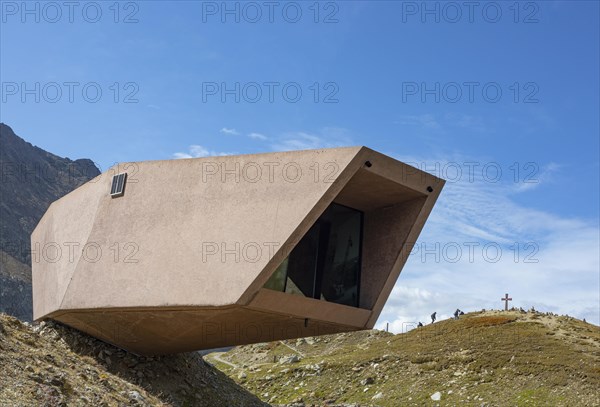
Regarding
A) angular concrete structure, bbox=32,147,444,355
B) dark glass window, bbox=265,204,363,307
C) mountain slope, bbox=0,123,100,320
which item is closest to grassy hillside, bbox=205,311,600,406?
dark glass window, bbox=265,204,363,307

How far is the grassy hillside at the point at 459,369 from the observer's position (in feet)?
112

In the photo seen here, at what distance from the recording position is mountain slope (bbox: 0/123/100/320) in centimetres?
9038

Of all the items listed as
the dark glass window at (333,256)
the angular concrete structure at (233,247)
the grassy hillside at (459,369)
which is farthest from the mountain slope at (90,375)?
the grassy hillside at (459,369)

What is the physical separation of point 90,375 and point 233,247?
5183 mm

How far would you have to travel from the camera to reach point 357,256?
2002 centimetres

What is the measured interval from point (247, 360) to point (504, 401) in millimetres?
29257

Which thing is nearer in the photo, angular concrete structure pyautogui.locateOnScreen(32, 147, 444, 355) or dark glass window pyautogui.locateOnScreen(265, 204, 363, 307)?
angular concrete structure pyautogui.locateOnScreen(32, 147, 444, 355)

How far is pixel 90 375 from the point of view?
1708 centimetres

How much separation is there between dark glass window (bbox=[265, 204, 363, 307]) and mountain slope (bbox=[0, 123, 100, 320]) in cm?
7600

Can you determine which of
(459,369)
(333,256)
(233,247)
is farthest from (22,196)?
(233,247)

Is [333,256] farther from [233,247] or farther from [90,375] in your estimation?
[90,375]

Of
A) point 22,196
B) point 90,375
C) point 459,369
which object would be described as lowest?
point 90,375

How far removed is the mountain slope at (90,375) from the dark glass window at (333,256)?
544cm

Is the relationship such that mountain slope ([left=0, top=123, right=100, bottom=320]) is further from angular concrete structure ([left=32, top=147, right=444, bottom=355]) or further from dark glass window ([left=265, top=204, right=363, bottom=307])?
dark glass window ([left=265, top=204, right=363, bottom=307])
